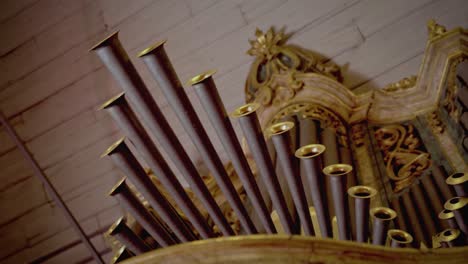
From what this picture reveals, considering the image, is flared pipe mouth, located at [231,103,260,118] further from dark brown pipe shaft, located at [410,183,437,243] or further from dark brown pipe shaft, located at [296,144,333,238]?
dark brown pipe shaft, located at [410,183,437,243]

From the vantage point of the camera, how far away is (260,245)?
1.07m

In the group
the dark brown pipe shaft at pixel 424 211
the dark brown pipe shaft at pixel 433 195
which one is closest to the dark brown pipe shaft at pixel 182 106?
the dark brown pipe shaft at pixel 424 211

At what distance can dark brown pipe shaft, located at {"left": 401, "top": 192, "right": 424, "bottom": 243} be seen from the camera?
181 cm

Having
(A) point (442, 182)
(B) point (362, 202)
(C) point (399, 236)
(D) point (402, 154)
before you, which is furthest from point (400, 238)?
(D) point (402, 154)

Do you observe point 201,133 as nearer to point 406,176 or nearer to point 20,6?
point 406,176

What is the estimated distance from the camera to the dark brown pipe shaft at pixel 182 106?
3.82 ft

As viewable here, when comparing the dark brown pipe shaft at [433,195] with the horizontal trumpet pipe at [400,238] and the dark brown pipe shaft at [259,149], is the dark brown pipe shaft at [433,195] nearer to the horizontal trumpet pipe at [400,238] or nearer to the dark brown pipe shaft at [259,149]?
the horizontal trumpet pipe at [400,238]

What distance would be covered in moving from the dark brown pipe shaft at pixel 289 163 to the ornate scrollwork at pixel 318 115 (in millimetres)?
1374

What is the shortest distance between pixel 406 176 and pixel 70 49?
358 centimetres

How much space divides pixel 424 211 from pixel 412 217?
Result: 0.23 feet

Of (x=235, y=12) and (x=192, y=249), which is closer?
(x=192, y=249)

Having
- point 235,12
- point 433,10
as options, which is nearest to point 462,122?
point 433,10

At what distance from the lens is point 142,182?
1.29 metres

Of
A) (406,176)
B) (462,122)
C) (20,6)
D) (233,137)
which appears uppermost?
(20,6)
